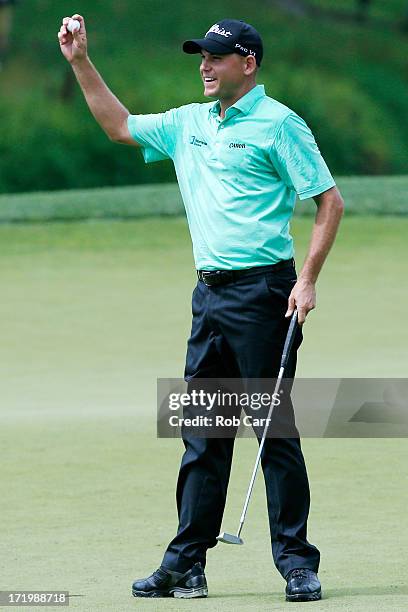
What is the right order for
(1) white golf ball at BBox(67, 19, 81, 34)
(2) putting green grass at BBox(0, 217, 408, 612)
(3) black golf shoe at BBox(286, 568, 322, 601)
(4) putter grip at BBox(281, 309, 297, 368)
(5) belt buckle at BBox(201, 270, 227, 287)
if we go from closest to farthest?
1. (3) black golf shoe at BBox(286, 568, 322, 601)
2. (4) putter grip at BBox(281, 309, 297, 368)
3. (5) belt buckle at BBox(201, 270, 227, 287)
4. (2) putting green grass at BBox(0, 217, 408, 612)
5. (1) white golf ball at BBox(67, 19, 81, 34)

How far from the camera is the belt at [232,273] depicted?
5.22m

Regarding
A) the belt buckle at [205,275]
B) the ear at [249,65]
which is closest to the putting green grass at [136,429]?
the belt buckle at [205,275]

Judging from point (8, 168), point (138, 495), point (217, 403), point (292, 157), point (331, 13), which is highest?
point (292, 157)

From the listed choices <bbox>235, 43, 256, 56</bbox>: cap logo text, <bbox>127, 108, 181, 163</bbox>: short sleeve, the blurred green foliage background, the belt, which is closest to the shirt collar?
<bbox>235, 43, 256, 56</bbox>: cap logo text

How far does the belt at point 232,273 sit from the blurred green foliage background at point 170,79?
1589cm

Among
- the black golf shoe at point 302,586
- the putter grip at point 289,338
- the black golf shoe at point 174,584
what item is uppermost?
the putter grip at point 289,338

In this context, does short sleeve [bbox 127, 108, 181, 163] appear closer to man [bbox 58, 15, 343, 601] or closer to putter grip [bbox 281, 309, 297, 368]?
man [bbox 58, 15, 343, 601]

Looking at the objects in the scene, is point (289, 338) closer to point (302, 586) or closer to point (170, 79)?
point (302, 586)

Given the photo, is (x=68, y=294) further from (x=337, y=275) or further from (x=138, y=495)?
(x=138, y=495)

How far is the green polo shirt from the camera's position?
5.16 meters

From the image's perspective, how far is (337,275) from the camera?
47.9ft

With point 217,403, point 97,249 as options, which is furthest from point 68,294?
point 217,403

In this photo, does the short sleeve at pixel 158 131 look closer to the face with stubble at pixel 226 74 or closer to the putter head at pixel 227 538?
the face with stubble at pixel 226 74

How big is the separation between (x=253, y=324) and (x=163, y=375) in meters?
5.26
